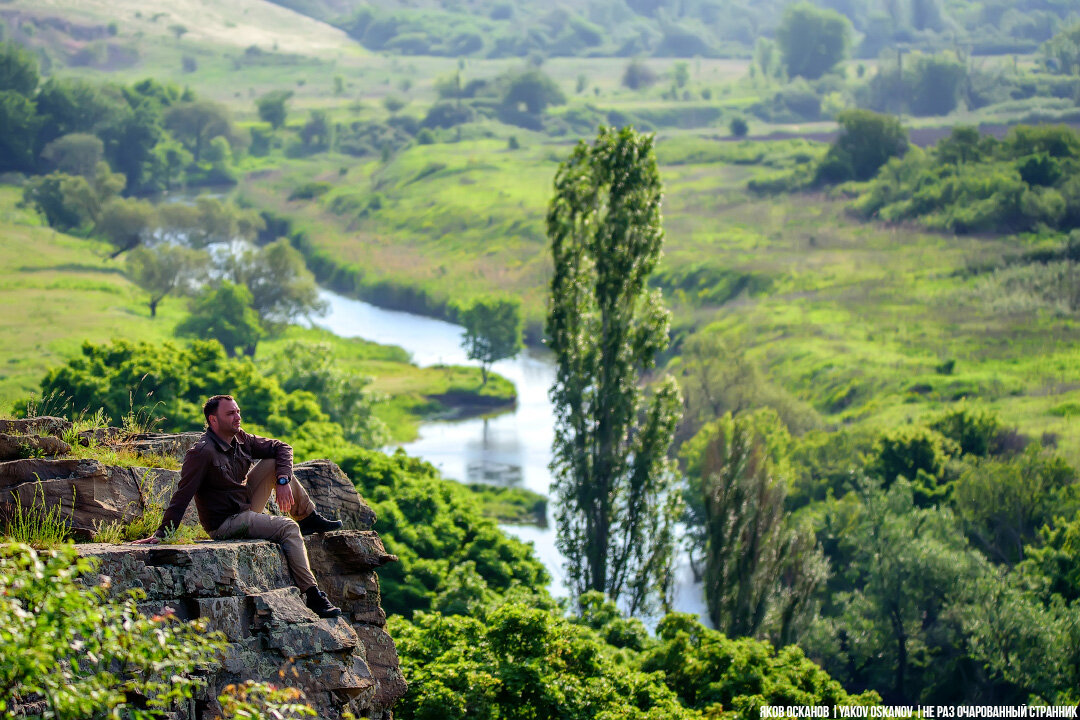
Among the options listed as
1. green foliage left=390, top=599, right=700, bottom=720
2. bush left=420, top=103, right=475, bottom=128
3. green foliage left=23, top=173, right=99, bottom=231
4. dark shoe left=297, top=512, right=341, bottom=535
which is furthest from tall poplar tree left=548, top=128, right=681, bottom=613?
bush left=420, top=103, right=475, bottom=128

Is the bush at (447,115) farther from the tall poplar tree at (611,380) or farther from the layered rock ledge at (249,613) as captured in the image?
the layered rock ledge at (249,613)

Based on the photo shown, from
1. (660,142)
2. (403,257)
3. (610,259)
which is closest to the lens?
(610,259)

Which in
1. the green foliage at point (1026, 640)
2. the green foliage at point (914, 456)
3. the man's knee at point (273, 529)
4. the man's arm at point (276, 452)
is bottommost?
the green foliage at point (1026, 640)

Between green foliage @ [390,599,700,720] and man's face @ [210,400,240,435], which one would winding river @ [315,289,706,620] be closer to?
green foliage @ [390,599,700,720]

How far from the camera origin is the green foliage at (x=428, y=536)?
31625 mm

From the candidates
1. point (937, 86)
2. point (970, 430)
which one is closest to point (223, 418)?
point (970, 430)

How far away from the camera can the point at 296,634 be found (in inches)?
478

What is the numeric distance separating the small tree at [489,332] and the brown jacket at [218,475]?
268 feet

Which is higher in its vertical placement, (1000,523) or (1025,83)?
(1025,83)

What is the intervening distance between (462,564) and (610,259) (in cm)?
1203

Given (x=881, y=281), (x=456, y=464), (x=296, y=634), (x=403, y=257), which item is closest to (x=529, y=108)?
(x=403, y=257)

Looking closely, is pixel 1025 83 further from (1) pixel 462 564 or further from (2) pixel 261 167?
(1) pixel 462 564

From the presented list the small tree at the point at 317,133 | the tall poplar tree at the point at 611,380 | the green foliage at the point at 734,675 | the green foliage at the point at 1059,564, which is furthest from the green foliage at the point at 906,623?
the small tree at the point at 317,133

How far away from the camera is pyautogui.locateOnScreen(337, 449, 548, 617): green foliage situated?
31.6 meters
